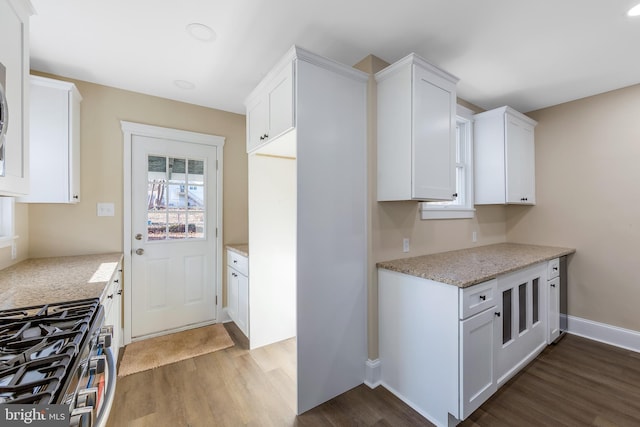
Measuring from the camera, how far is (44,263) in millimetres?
2100

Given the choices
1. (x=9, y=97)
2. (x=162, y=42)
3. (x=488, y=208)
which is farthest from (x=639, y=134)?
(x=9, y=97)

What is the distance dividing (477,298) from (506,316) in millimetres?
616

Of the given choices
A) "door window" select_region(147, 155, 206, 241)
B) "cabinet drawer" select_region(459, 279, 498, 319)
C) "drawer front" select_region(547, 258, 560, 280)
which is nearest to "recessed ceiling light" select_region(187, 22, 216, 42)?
"door window" select_region(147, 155, 206, 241)

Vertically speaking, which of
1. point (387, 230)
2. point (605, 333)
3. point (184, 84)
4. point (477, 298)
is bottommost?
point (605, 333)

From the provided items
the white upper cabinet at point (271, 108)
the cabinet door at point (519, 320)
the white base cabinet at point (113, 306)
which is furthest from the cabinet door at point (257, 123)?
the cabinet door at point (519, 320)

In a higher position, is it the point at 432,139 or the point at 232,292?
the point at 432,139

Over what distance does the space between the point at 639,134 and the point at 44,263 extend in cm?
→ 539

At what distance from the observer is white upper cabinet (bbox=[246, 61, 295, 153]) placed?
187cm

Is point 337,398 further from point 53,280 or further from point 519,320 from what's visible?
point 53,280

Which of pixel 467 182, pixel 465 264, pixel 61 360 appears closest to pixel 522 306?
pixel 465 264

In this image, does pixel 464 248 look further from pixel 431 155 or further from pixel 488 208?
pixel 431 155

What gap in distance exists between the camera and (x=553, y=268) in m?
2.62

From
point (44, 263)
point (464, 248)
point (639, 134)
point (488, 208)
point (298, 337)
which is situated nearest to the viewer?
point (298, 337)

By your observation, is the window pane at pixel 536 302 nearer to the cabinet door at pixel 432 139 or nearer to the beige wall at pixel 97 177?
the cabinet door at pixel 432 139
